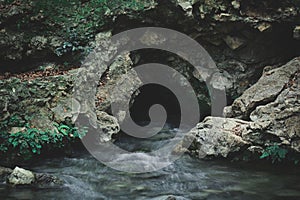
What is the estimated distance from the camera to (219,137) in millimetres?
8031

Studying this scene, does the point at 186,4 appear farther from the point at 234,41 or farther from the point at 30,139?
the point at 30,139

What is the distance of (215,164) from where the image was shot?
26.1 feet

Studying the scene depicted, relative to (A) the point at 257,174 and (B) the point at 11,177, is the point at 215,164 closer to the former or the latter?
(A) the point at 257,174

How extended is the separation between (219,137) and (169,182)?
1.72 m

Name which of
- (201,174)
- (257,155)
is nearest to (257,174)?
(257,155)

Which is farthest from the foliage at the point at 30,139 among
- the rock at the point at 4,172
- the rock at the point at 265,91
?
the rock at the point at 265,91

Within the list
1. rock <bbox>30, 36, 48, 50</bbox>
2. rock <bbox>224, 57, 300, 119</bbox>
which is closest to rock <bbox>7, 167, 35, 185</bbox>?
rock <bbox>30, 36, 48, 50</bbox>

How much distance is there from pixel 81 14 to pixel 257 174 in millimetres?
6876

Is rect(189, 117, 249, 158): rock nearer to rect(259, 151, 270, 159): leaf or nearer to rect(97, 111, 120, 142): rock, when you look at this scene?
rect(259, 151, 270, 159): leaf

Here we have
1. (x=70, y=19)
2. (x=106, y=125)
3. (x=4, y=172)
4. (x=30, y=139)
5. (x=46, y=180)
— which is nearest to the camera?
(x=46, y=180)

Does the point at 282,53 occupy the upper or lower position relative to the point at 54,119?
upper

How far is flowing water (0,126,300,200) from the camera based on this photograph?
6.39 m

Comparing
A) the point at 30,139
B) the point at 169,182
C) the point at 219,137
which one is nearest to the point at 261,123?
the point at 219,137

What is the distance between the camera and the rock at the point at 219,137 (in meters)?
7.91
